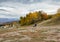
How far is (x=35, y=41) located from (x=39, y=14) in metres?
88.4

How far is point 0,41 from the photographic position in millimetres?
25141

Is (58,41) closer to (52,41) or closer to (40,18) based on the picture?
(52,41)

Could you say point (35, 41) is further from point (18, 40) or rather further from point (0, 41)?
point (0, 41)

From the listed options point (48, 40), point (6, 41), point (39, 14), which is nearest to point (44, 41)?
point (48, 40)

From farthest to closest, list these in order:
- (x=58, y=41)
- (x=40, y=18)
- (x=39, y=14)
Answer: (x=39, y=14), (x=40, y=18), (x=58, y=41)

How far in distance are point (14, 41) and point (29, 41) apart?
1.87 metres

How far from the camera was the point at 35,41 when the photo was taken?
25.3 m

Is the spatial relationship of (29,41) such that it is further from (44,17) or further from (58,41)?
(44,17)

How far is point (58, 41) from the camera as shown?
24594mm

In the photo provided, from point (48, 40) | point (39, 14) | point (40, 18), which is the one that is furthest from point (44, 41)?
point (39, 14)

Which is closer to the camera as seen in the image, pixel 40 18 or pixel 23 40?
pixel 23 40

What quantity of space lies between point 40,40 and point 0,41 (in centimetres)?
508

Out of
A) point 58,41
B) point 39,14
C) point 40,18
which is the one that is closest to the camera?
point 58,41

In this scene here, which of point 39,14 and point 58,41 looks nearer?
point 58,41
